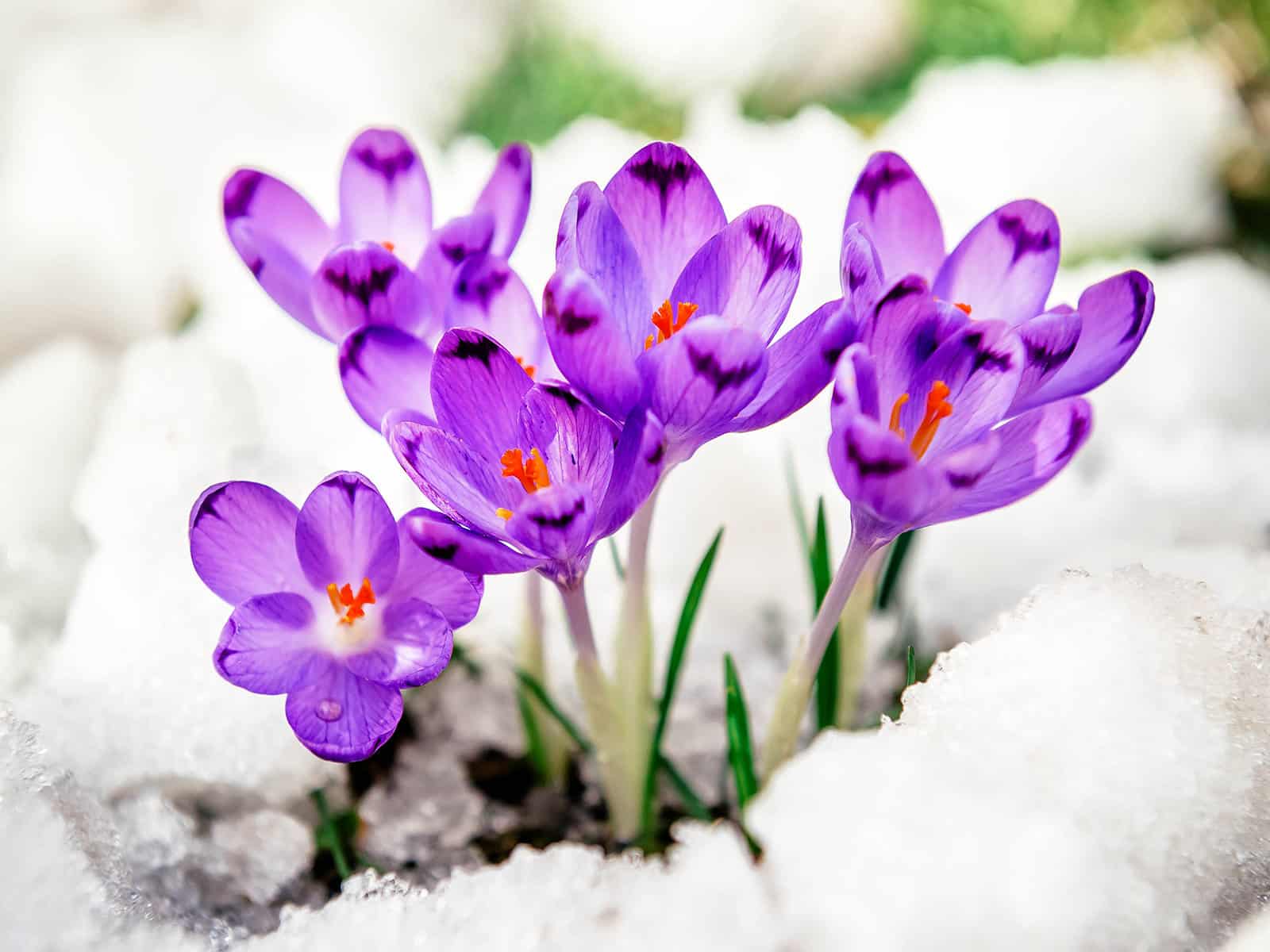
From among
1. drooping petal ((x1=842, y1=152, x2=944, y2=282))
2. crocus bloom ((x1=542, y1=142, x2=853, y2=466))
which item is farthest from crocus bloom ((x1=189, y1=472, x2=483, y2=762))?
drooping petal ((x1=842, y1=152, x2=944, y2=282))

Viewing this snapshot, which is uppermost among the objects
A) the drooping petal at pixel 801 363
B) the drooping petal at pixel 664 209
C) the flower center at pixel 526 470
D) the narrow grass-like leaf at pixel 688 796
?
the drooping petal at pixel 664 209

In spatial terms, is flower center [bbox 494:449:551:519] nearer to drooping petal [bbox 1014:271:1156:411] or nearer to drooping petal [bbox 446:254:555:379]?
drooping petal [bbox 446:254:555:379]

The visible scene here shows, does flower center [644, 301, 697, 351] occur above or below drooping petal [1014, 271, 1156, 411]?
above

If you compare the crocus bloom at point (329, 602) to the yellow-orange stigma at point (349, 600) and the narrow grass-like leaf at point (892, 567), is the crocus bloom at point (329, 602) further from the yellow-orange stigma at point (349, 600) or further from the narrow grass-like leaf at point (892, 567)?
the narrow grass-like leaf at point (892, 567)

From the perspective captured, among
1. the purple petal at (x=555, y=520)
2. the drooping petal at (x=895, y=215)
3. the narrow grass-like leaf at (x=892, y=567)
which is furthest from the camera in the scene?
the narrow grass-like leaf at (x=892, y=567)

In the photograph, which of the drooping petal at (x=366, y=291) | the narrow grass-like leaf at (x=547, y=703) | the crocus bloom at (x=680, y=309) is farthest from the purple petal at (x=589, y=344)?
the narrow grass-like leaf at (x=547, y=703)

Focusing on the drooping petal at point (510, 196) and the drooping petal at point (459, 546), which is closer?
the drooping petal at point (459, 546)
